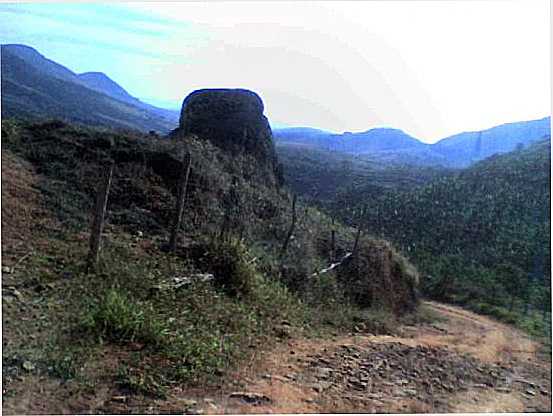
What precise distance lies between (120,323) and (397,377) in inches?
67.5

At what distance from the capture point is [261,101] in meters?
4.41

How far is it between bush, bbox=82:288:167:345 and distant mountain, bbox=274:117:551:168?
1.72 metres

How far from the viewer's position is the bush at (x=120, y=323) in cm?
357

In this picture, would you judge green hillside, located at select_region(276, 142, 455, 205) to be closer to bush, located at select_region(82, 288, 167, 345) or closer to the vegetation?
the vegetation

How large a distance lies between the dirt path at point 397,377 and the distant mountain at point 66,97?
2.02 m

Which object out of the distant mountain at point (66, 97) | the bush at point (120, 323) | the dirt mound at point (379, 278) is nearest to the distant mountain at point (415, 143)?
the dirt mound at point (379, 278)

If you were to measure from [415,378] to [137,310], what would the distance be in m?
1.75

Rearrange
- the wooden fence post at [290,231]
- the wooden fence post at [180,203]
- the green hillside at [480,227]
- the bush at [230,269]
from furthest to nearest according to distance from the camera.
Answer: the wooden fence post at [290,231], the bush at [230,269], the wooden fence post at [180,203], the green hillside at [480,227]

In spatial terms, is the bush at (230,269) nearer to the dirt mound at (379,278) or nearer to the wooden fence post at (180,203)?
the wooden fence post at (180,203)

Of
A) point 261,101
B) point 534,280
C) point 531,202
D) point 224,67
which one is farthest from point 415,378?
point 224,67

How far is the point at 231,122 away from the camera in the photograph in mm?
5145

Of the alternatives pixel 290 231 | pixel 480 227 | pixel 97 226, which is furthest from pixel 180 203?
pixel 480 227

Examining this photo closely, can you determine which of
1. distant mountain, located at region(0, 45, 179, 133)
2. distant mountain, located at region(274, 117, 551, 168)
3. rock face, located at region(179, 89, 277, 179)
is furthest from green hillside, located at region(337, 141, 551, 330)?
distant mountain, located at region(0, 45, 179, 133)

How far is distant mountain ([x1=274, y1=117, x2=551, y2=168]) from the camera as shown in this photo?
15.5ft
